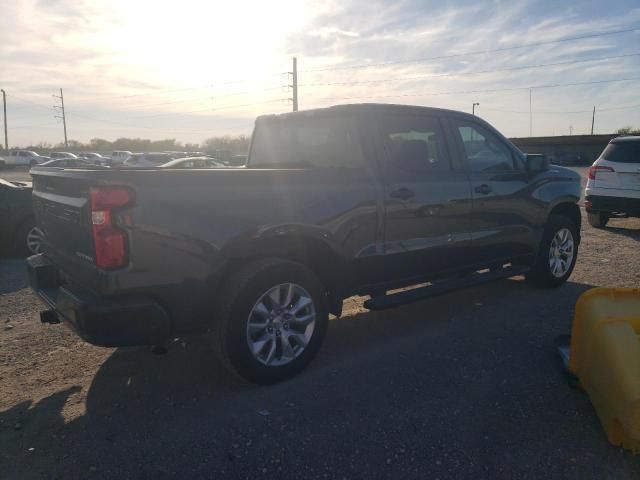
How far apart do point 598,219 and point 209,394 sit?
9.57 meters

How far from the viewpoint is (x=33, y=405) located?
3.24 meters

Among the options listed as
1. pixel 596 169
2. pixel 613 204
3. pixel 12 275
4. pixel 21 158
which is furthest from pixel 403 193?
pixel 21 158

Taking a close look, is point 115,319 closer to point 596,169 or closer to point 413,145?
point 413,145

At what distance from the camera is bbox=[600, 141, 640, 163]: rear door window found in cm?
919

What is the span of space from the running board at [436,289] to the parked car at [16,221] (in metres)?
5.73

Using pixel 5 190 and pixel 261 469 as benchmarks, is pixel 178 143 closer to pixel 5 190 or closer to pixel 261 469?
pixel 5 190

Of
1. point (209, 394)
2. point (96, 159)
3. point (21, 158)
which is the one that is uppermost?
point (21, 158)

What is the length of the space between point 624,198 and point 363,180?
755 centimetres

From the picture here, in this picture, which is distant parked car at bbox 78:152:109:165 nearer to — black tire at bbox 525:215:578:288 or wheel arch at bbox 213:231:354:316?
black tire at bbox 525:215:578:288

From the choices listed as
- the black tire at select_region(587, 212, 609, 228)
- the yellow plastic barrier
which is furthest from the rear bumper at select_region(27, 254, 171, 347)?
the black tire at select_region(587, 212, 609, 228)

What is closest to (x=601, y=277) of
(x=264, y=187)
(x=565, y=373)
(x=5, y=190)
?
(x=565, y=373)

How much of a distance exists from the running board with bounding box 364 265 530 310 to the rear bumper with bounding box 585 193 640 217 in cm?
517

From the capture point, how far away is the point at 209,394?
3391mm

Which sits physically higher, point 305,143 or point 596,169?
point 305,143
